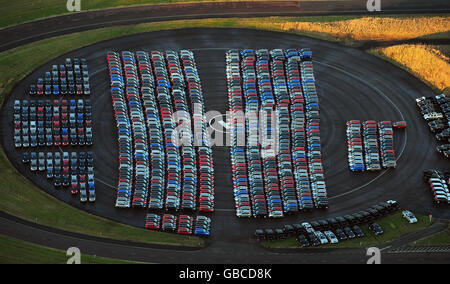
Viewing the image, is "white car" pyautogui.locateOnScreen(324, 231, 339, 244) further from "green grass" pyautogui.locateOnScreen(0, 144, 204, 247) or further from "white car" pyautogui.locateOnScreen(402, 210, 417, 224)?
"green grass" pyautogui.locateOnScreen(0, 144, 204, 247)

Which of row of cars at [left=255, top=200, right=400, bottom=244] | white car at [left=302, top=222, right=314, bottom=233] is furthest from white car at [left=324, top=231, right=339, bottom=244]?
white car at [left=302, top=222, right=314, bottom=233]

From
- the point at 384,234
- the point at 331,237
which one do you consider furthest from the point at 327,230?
the point at 384,234

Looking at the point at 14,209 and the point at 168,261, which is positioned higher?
the point at 14,209
